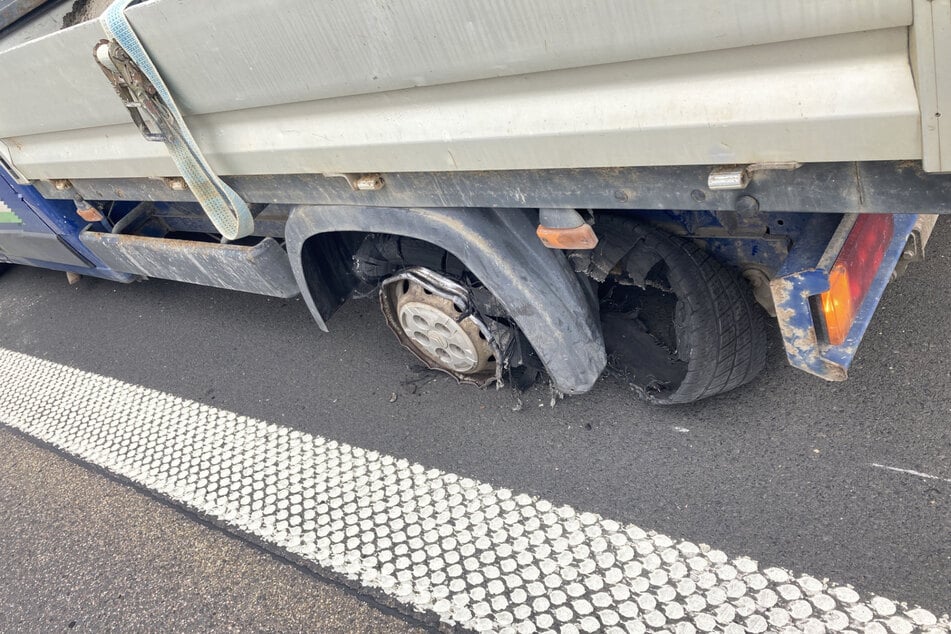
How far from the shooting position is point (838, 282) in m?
1.74

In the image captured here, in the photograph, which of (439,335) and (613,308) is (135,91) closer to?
(439,335)

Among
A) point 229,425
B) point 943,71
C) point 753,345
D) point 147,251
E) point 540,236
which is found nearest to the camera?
point 943,71

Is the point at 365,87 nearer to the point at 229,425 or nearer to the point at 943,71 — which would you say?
the point at 943,71

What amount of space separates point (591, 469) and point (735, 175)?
4.37 ft

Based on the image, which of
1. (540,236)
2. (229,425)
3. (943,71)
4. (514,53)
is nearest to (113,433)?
(229,425)

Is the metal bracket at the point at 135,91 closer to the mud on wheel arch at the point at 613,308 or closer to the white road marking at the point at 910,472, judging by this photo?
the mud on wheel arch at the point at 613,308

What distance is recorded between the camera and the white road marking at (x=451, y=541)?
185 cm

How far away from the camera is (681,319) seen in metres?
2.15

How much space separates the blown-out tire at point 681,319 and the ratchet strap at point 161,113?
4.71 ft

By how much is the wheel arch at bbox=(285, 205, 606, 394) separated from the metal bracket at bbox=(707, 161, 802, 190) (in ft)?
2.33

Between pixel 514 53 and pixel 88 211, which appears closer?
pixel 514 53

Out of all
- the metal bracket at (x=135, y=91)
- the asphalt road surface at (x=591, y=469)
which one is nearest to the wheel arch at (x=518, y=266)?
the asphalt road surface at (x=591, y=469)

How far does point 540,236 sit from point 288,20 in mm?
926

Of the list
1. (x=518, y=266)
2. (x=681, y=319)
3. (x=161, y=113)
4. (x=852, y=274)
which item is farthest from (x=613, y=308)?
(x=161, y=113)
